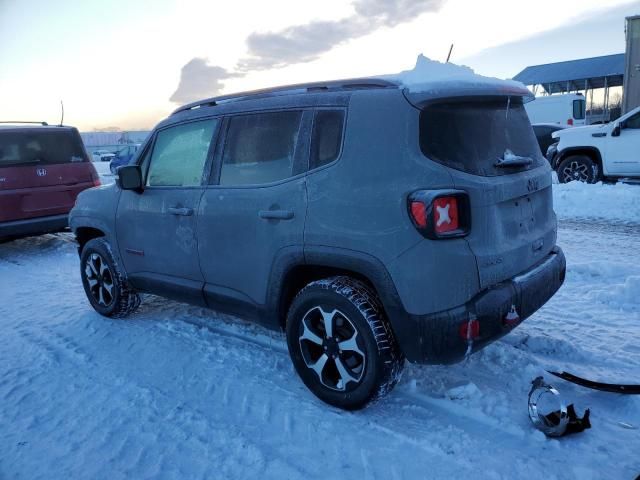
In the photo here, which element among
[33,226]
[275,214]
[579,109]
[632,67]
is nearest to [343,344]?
[275,214]

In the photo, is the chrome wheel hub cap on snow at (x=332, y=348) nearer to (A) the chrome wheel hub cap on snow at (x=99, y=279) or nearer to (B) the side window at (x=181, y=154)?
(B) the side window at (x=181, y=154)

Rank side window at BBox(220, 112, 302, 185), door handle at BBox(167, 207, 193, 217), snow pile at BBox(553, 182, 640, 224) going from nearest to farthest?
1. side window at BBox(220, 112, 302, 185)
2. door handle at BBox(167, 207, 193, 217)
3. snow pile at BBox(553, 182, 640, 224)

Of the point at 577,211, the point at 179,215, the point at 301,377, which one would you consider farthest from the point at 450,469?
the point at 577,211

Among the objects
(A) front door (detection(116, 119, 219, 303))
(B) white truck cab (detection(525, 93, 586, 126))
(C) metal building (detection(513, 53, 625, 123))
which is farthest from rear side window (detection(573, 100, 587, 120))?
(A) front door (detection(116, 119, 219, 303))

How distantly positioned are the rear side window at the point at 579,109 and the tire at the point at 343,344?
22.6m

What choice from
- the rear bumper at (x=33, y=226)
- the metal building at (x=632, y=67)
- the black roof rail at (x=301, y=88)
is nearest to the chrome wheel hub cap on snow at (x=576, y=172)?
the black roof rail at (x=301, y=88)

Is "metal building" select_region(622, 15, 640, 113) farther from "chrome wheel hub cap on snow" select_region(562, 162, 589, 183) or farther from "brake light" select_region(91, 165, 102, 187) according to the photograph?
"brake light" select_region(91, 165, 102, 187)

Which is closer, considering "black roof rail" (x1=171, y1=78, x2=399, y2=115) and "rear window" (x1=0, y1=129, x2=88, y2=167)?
"black roof rail" (x1=171, y1=78, x2=399, y2=115)

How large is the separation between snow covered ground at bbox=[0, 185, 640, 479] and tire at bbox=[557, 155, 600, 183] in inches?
273

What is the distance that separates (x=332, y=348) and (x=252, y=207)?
105cm

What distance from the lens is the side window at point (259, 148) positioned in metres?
3.14

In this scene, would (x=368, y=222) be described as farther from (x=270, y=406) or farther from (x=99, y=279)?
(x=99, y=279)

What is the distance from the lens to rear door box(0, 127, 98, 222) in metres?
7.21

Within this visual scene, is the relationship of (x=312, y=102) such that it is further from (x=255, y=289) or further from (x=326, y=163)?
(x=255, y=289)
